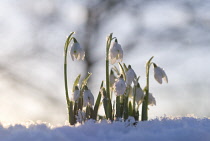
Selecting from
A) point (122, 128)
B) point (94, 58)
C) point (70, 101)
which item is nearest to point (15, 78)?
point (94, 58)

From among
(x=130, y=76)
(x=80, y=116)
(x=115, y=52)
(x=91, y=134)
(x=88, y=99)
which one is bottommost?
(x=91, y=134)

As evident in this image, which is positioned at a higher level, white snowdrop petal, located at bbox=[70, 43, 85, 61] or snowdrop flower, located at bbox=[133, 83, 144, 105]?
white snowdrop petal, located at bbox=[70, 43, 85, 61]

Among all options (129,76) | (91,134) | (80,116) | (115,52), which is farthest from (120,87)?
(91,134)

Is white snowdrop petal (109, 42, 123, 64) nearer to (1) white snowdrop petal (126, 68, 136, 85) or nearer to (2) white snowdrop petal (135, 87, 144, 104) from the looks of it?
(1) white snowdrop petal (126, 68, 136, 85)

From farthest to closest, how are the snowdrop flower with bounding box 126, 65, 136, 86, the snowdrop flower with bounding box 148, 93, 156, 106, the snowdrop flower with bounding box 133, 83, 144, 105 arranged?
the snowdrop flower with bounding box 148, 93, 156, 106
the snowdrop flower with bounding box 133, 83, 144, 105
the snowdrop flower with bounding box 126, 65, 136, 86

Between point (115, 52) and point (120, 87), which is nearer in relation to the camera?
point (120, 87)

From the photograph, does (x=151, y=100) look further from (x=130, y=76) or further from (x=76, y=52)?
(x=76, y=52)

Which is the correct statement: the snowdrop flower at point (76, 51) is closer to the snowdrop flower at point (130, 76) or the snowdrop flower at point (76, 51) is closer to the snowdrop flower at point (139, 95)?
the snowdrop flower at point (130, 76)

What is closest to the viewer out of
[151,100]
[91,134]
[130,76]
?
[91,134]

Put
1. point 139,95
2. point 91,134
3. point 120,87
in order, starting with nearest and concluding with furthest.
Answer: point 91,134 < point 120,87 < point 139,95

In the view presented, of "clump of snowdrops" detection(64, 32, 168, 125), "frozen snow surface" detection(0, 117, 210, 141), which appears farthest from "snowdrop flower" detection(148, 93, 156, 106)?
"frozen snow surface" detection(0, 117, 210, 141)

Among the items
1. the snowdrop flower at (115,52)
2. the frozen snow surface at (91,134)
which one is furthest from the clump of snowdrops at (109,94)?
the frozen snow surface at (91,134)
